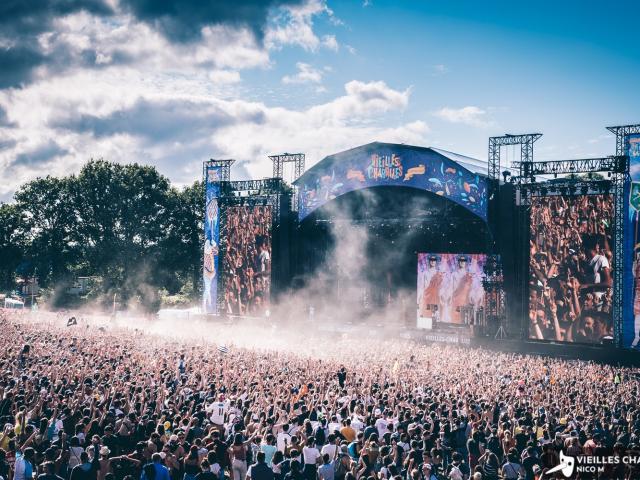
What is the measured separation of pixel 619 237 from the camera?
A: 80.7 feet

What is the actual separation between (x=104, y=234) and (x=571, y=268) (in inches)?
1555

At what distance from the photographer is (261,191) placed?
1385 inches

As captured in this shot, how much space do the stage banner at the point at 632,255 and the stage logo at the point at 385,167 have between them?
1076 centimetres

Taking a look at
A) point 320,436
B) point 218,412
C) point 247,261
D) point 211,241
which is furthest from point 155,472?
point 211,241

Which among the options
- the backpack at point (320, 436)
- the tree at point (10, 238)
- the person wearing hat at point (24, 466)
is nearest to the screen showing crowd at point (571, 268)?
the backpack at point (320, 436)

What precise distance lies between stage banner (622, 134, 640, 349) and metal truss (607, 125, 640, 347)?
0.41 feet

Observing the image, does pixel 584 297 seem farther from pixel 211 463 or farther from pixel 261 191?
pixel 211 463

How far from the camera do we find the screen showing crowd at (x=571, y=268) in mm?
25203

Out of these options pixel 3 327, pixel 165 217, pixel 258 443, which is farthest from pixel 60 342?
pixel 165 217

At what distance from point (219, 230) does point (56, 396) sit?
26.1 meters

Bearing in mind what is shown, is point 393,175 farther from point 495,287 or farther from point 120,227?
point 120,227

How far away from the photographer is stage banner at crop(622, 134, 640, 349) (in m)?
24.0

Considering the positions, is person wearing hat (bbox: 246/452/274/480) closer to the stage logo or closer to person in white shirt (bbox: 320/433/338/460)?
person in white shirt (bbox: 320/433/338/460)

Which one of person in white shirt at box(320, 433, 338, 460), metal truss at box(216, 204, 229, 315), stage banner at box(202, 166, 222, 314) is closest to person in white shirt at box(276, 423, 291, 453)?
person in white shirt at box(320, 433, 338, 460)
